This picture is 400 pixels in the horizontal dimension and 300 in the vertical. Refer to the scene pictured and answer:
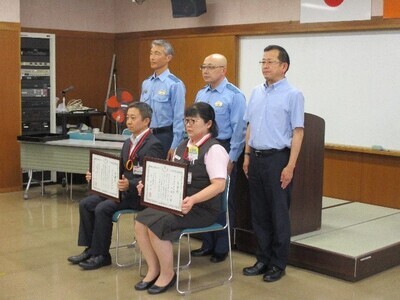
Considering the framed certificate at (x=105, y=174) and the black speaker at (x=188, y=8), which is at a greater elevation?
the black speaker at (x=188, y=8)

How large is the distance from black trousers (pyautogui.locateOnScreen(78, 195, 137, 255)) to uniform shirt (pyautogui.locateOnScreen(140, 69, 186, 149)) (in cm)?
85

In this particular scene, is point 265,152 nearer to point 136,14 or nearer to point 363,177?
point 363,177

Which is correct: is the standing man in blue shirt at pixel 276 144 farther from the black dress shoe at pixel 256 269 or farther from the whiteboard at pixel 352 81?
the whiteboard at pixel 352 81

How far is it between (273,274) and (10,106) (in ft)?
14.7

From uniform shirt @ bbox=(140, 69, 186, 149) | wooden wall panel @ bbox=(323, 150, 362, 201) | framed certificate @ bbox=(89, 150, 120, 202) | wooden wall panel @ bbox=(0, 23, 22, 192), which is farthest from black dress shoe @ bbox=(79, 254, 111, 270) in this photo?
wooden wall panel @ bbox=(0, 23, 22, 192)

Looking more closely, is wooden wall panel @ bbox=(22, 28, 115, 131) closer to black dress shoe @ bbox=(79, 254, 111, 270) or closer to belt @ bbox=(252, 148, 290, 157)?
black dress shoe @ bbox=(79, 254, 111, 270)

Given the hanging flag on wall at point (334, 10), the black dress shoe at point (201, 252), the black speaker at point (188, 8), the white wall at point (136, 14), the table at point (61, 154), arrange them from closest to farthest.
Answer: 1. the black dress shoe at point (201, 252)
2. the hanging flag on wall at point (334, 10)
3. the table at point (61, 154)
4. the white wall at point (136, 14)
5. the black speaker at point (188, 8)

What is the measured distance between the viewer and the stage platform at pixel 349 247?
434cm

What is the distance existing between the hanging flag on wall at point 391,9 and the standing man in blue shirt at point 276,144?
2216 millimetres

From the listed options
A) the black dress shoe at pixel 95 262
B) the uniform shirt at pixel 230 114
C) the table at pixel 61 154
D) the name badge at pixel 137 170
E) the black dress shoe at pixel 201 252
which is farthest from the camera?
the table at pixel 61 154

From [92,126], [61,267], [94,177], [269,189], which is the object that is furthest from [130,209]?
[92,126]

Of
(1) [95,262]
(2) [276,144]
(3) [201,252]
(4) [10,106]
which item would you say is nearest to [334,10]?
(2) [276,144]

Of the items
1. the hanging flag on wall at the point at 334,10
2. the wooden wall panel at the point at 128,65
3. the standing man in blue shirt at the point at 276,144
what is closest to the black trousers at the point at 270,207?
the standing man in blue shirt at the point at 276,144

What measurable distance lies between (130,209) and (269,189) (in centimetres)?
104
